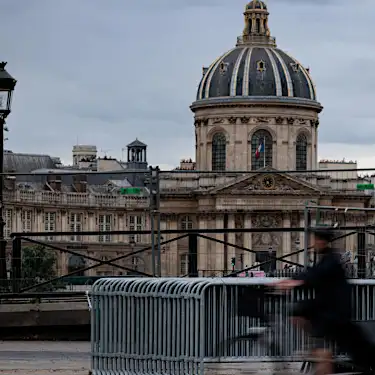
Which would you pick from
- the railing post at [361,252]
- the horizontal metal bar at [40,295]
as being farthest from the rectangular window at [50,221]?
the horizontal metal bar at [40,295]

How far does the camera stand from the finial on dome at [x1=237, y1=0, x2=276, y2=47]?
12488cm

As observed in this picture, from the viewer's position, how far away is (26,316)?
1792cm

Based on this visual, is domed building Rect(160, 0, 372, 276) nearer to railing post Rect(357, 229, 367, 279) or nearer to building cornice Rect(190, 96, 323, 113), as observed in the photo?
building cornice Rect(190, 96, 323, 113)

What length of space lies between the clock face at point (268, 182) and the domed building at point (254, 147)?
7 centimetres

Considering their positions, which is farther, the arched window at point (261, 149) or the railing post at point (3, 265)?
the arched window at point (261, 149)

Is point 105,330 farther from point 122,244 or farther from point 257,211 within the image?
point 257,211

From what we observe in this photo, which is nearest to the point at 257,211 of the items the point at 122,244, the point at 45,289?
the point at 122,244

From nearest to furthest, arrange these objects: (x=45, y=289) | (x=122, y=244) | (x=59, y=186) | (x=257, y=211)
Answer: (x=45, y=289) → (x=122, y=244) → (x=59, y=186) → (x=257, y=211)

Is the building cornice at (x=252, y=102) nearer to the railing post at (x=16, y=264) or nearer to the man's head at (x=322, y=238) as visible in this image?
the railing post at (x=16, y=264)

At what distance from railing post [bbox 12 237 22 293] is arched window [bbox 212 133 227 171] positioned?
99924mm

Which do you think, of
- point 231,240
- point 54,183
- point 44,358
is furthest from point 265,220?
point 44,358

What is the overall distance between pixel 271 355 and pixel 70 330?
521 cm

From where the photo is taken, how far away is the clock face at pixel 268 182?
11638 cm

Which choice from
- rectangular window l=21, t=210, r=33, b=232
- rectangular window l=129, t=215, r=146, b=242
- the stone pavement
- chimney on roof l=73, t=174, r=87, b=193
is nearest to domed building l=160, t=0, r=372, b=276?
chimney on roof l=73, t=174, r=87, b=193
